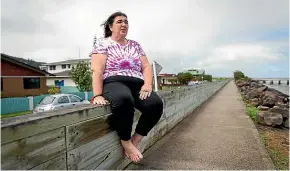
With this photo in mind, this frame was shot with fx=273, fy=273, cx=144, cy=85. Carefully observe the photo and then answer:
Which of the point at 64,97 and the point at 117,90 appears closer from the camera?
the point at 117,90

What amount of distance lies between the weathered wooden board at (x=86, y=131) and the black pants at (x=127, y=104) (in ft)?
0.41

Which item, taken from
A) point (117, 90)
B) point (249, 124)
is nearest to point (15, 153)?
point (117, 90)

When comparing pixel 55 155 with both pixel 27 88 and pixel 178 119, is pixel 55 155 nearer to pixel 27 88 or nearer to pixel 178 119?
pixel 178 119

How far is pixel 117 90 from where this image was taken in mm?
2848

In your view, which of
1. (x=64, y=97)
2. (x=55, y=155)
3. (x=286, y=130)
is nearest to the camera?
(x=55, y=155)

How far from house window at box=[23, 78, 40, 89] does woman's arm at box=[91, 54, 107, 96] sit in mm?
24763

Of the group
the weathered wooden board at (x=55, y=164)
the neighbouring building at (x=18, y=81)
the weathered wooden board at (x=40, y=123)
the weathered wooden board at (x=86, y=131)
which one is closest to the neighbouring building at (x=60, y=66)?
the neighbouring building at (x=18, y=81)

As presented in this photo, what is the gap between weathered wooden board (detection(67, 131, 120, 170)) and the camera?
2460 millimetres

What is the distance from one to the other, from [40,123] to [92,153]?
94cm

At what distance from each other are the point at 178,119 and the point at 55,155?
17.5 ft

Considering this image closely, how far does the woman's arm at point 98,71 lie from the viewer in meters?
2.97

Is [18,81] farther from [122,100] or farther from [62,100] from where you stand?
[122,100]

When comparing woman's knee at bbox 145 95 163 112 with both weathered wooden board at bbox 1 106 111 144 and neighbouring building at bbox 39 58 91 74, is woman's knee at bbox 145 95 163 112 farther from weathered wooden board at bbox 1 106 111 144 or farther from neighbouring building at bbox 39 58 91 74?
neighbouring building at bbox 39 58 91 74

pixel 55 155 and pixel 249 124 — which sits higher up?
pixel 55 155
